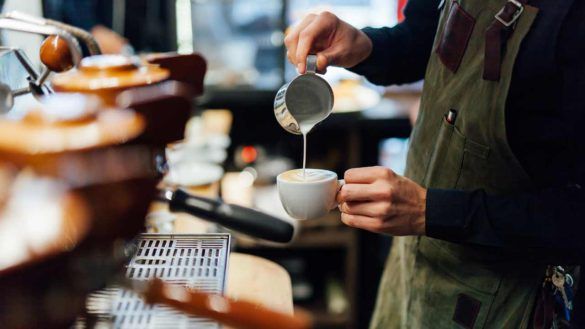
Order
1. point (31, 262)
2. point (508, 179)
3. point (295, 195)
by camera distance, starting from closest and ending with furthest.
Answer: point (31, 262), point (295, 195), point (508, 179)

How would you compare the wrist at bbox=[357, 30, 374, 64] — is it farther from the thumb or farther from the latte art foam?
the latte art foam

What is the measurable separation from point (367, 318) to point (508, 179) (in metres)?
2.18

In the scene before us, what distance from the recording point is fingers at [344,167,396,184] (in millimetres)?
1156

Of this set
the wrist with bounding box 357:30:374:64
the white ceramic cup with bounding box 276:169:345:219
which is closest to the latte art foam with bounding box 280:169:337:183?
the white ceramic cup with bounding box 276:169:345:219

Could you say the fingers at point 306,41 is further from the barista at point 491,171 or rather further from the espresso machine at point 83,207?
the espresso machine at point 83,207

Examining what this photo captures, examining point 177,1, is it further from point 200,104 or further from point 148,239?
point 148,239

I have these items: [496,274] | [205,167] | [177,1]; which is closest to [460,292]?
[496,274]

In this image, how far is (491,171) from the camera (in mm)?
1249

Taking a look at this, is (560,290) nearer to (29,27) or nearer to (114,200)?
(114,200)

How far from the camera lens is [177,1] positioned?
335cm

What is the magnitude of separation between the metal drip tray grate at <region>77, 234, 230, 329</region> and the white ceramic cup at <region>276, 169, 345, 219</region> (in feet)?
0.45

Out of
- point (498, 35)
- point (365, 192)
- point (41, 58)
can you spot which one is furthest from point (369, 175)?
point (41, 58)

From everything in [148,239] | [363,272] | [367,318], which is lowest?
[367,318]

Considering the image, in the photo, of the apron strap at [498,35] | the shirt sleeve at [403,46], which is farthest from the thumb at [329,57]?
the apron strap at [498,35]
